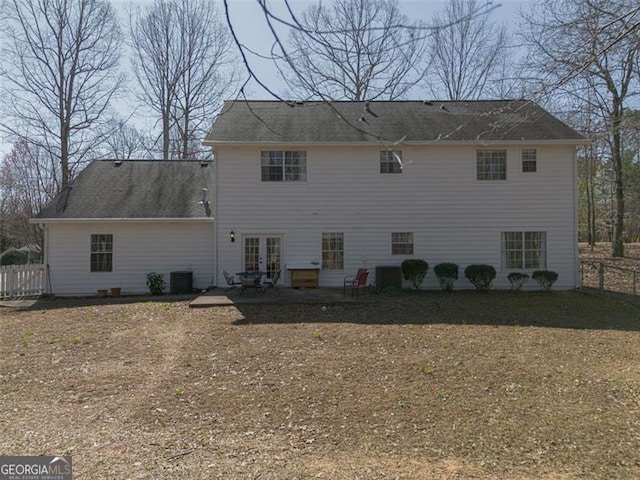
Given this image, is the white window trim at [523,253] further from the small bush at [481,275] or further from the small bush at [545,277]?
the small bush at [481,275]

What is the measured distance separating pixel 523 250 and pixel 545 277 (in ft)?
3.87

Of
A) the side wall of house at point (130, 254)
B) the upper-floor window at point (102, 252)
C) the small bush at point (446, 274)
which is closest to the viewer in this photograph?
the small bush at point (446, 274)

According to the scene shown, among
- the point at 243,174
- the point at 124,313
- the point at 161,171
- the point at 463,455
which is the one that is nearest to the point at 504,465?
the point at 463,455

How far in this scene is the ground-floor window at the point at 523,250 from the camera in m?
14.8

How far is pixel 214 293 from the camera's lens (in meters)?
13.2

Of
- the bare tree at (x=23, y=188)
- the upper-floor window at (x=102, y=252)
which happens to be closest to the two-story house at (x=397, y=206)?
the upper-floor window at (x=102, y=252)

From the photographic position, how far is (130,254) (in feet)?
50.6

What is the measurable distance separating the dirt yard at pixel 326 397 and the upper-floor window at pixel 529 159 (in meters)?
6.69

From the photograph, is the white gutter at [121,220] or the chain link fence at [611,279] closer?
the white gutter at [121,220]

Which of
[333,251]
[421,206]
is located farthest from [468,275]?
[333,251]

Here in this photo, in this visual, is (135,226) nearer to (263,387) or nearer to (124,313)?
(124,313)

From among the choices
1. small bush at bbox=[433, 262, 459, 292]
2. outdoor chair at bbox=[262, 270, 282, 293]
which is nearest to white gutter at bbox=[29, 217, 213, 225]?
outdoor chair at bbox=[262, 270, 282, 293]

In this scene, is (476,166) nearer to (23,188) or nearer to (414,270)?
(414,270)
